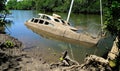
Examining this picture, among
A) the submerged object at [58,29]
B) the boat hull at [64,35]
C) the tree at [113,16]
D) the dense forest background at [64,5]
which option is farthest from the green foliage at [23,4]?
the tree at [113,16]

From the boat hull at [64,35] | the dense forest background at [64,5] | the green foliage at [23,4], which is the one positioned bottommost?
the green foliage at [23,4]

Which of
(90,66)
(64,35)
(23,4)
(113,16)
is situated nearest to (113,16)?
(113,16)

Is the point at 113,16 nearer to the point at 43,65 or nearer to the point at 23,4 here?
the point at 43,65

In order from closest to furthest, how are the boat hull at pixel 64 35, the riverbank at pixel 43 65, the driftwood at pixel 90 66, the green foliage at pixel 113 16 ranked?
the green foliage at pixel 113 16, the driftwood at pixel 90 66, the riverbank at pixel 43 65, the boat hull at pixel 64 35

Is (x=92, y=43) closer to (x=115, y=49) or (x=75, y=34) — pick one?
(x=75, y=34)

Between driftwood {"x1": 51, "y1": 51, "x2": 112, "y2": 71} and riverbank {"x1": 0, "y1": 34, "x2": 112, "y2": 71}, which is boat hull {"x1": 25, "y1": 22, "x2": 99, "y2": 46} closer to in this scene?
riverbank {"x1": 0, "y1": 34, "x2": 112, "y2": 71}

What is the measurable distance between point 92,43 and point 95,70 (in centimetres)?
1160

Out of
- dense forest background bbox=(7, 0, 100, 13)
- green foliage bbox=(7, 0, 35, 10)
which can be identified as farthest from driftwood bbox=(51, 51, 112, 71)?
green foliage bbox=(7, 0, 35, 10)

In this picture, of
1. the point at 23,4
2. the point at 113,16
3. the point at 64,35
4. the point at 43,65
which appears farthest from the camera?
the point at 23,4

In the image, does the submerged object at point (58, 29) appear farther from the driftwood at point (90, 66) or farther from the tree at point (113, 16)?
the tree at point (113, 16)

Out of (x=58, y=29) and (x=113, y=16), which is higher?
(x=113, y=16)

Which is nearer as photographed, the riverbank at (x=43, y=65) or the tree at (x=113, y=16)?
the tree at (x=113, y=16)

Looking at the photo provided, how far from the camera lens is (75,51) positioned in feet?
62.6

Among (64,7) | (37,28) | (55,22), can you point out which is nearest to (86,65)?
(55,22)
